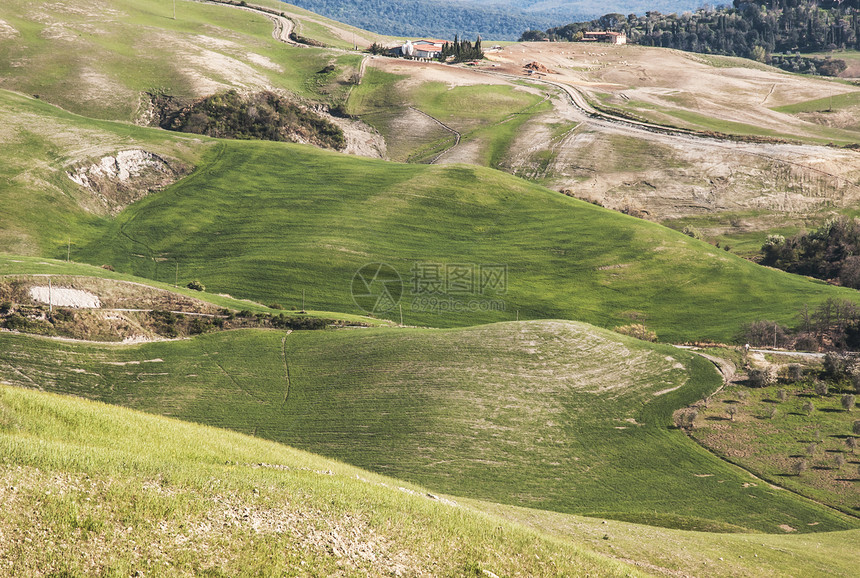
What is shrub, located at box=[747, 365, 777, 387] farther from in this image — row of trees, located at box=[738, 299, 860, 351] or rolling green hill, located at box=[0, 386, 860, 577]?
rolling green hill, located at box=[0, 386, 860, 577]

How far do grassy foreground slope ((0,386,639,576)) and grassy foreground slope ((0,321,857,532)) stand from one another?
63.5 feet

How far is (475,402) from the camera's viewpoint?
52.7m

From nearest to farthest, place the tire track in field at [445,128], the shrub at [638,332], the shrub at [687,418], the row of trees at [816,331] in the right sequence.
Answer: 1. the shrub at [687,418]
2. the row of trees at [816,331]
3. the shrub at [638,332]
4. the tire track in field at [445,128]

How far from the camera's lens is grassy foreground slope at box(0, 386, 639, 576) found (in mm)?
17500

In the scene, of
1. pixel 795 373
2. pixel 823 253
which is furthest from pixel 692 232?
pixel 795 373

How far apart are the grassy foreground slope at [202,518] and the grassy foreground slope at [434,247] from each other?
55422 mm

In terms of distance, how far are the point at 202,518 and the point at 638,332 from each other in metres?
69.7

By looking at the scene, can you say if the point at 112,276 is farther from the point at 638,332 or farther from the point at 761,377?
the point at 761,377

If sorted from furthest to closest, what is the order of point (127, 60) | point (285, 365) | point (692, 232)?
point (127, 60)
point (692, 232)
point (285, 365)

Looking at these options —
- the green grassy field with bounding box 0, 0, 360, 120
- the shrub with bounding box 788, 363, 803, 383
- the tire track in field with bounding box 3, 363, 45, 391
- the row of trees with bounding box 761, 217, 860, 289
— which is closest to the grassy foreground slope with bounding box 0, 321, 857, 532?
the tire track in field with bounding box 3, 363, 45, 391

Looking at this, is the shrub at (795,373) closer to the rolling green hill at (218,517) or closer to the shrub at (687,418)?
the shrub at (687,418)

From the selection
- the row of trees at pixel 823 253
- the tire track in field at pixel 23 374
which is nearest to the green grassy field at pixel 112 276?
the tire track in field at pixel 23 374

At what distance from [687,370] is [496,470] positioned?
84.9ft

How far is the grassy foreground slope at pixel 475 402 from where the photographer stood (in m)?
44.6
